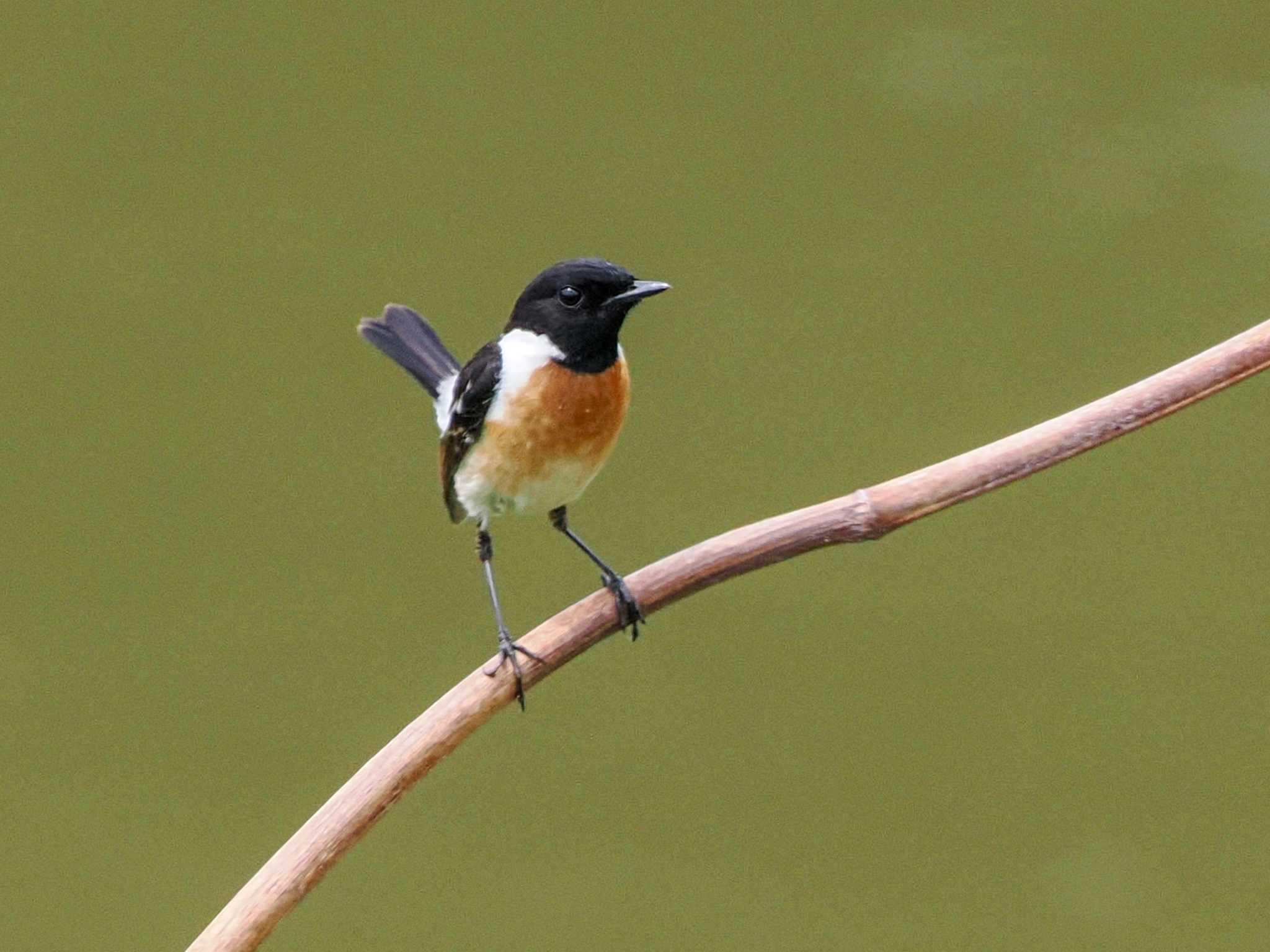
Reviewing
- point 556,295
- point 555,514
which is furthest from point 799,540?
point 555,514

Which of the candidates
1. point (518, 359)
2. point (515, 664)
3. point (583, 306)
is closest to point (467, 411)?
point (518, 359)

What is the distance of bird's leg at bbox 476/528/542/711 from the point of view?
166cm

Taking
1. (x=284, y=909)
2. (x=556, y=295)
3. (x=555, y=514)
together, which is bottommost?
(x=284, y=909)

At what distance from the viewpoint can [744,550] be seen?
1.61 m

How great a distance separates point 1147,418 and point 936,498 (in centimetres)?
21

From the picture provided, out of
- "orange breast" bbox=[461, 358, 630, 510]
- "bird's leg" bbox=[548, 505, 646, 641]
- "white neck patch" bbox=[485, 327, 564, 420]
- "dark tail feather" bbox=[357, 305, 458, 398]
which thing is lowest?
"bird's leg" bbox=[548, 505, 646, 641]

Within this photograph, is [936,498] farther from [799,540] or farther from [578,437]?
[578,437]

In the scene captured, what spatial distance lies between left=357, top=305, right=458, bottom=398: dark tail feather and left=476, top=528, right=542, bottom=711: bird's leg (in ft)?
0.78

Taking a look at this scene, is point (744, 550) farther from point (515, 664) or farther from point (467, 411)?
point (467, 411)

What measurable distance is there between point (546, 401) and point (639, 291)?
196mm

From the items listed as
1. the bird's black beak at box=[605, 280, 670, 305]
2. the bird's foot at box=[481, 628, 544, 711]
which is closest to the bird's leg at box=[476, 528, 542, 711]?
the bird's foot at box=[481, 628, 544, 711]

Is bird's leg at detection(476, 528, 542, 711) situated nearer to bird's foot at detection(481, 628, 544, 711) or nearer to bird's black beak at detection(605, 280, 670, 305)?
bird's foot at detection(481, 628, 544, 711)

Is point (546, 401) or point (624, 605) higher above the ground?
point (546, 401)

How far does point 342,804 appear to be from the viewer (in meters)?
1.50
